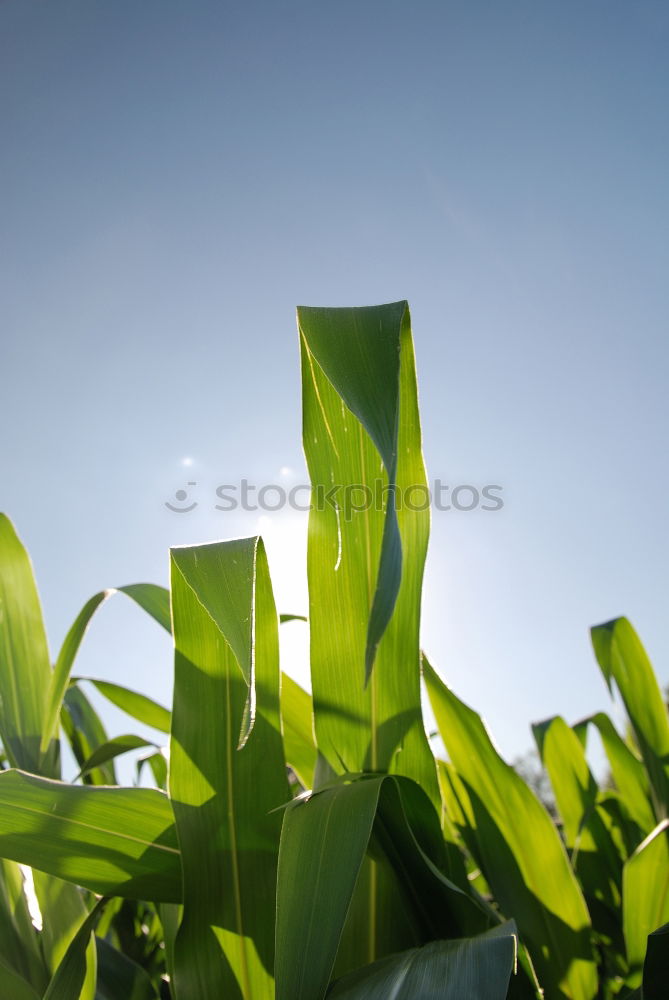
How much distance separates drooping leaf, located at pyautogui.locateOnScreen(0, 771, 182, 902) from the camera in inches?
12.1

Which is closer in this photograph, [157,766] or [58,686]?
[58,686]

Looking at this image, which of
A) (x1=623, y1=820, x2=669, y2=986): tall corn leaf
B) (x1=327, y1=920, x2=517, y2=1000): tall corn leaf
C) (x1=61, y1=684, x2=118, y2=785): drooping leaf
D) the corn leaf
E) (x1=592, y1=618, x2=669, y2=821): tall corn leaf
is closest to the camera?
(x1=327, y1=920, x2=517, y2=1000): tall corn leaf

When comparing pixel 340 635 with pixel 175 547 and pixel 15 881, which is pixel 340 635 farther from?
pixel 15 881

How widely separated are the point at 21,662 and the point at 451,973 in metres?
0.35

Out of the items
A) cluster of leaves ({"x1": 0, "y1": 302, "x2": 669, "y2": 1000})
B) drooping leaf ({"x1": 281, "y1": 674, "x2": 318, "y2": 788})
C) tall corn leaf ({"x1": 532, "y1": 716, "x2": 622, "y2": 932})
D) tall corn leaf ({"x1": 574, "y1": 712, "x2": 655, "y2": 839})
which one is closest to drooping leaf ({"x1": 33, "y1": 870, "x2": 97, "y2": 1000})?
cluster of leaves ({"x1": 0, "y1": 302, "x2": 669, "y2": 1000})

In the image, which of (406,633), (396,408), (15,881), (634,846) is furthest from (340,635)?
(634,846)

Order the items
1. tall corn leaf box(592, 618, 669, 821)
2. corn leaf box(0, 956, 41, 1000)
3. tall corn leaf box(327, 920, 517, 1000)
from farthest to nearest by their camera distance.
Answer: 1. tall corn leaf box(592, 618, 669, 821)
2. corn leaf box(0, 956, 41, 1000)
3. tall corn leaf box(327, 920, 517, 1000)

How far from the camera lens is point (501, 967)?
223 mm

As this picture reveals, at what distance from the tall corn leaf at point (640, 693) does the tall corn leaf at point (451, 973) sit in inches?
13.4

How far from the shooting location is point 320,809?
283mm

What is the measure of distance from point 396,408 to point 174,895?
0.29 metres

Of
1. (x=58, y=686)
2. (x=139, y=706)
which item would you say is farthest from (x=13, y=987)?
(x=139, y=706)

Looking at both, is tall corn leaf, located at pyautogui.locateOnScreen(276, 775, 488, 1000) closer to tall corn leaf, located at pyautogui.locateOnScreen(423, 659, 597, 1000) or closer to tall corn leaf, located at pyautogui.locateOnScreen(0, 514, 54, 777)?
tall corn leaf, located at pyautogui.locateOnScreen(423, 659, 597, 1000)

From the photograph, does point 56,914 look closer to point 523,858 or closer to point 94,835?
point 94,835
